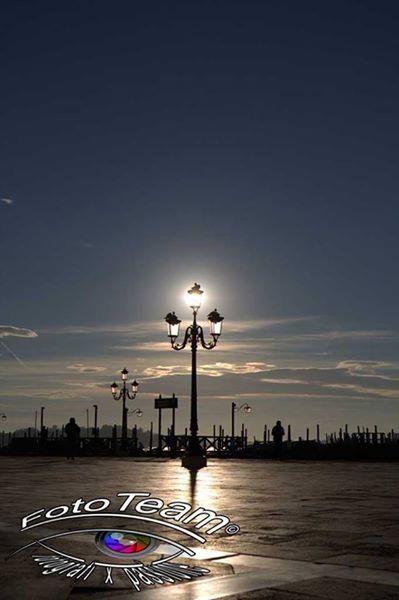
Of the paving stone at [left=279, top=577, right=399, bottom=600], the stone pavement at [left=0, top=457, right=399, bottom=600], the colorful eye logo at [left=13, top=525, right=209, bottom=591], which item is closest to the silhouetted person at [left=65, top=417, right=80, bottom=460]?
the stone pavement at [left=0, top=457, right=399, bottom=600]

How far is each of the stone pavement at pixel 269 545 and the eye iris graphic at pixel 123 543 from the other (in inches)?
14.6

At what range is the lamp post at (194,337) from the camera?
2532 cm

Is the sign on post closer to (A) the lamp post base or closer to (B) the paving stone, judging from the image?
(A) the lamp post base

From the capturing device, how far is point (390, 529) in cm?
916

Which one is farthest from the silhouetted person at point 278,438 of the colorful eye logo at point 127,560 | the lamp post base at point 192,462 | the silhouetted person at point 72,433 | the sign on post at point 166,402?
the colorful eye logo at point 127,560

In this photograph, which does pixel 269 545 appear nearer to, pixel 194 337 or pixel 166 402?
pixel 194 337

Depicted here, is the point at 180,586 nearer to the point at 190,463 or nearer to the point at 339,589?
the point at 339,589

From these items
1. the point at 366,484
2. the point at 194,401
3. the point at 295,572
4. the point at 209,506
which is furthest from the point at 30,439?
the point at 295,572

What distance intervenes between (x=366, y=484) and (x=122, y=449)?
3327 centimetres

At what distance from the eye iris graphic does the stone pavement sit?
0.37 m

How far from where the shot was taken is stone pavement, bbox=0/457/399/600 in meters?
5.87

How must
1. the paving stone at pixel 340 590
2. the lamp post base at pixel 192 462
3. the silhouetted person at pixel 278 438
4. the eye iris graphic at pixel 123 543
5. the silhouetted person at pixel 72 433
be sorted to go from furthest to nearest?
the silhouetted person at pixel 278 438 → the silhouetted person at pixel 72 433 → the lamp post base at pixel 192 462 → the eye iris graphic at pixel 123 543 → the paving stone at pixel 340 590

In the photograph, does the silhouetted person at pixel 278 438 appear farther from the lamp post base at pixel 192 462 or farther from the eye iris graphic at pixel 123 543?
the eye iris graphic at pixel 123 543

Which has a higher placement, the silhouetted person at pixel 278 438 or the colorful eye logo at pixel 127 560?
the silhouetted person at pixel 278 438
